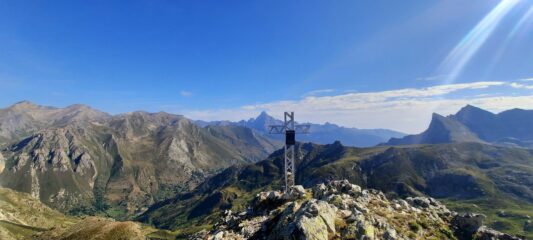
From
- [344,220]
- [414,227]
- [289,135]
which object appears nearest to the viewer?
[344,220]

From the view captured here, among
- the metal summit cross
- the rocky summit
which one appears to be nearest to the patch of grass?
the rocky summit

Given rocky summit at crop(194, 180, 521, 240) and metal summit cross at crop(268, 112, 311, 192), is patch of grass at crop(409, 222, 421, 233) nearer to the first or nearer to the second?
rocky summit at crop(194, 180, 521, 240)

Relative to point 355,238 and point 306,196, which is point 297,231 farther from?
point 306,196

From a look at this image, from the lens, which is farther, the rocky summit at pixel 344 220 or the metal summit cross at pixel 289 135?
the metal summit cross at pixel 289 135

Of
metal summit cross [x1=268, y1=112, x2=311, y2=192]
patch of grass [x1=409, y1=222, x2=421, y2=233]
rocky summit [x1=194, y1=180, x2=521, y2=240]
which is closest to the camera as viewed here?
rocky summit [x1=194, y1=180, x2=521, y2=240]

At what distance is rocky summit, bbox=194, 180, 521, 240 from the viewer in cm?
3072

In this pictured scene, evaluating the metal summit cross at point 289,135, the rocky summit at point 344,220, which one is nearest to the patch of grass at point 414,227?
the rocky summit at point 344,220

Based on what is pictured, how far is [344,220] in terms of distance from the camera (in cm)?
3378

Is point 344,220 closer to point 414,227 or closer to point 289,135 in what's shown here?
point 414,227

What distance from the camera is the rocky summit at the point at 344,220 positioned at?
30719 millimetres

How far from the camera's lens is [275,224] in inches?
1356

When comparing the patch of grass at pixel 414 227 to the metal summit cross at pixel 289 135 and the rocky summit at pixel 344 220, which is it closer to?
the rocky summit at pixel 344 220

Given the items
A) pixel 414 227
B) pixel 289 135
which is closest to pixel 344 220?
pixel 414 227

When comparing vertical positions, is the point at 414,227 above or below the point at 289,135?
below
